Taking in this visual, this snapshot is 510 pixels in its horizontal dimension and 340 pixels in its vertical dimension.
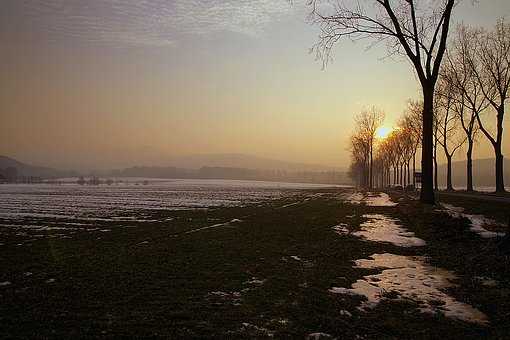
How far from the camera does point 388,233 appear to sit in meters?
17.9

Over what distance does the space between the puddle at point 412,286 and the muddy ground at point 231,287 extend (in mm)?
134

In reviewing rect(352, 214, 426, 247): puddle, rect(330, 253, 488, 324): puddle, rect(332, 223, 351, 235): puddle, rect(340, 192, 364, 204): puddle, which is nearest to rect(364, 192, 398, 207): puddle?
rect(340, 192, 364, 204): puddle

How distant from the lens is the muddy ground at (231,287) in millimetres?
6258

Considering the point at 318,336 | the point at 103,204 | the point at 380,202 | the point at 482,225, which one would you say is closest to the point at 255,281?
the point at 318,336

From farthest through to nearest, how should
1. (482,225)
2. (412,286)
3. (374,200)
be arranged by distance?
(374,200) → (482,225) → (412,286)

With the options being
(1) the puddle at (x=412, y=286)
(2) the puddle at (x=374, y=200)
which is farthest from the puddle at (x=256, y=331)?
(2) the puddle at (x=374, y=200)

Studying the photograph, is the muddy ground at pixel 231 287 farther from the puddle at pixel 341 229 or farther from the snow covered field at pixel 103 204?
the snow covered field at pixel 103 204

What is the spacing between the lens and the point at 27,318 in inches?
262

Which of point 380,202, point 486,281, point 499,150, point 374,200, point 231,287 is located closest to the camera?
point 231,287

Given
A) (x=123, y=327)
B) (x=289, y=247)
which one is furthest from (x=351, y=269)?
(x=123, y=327)

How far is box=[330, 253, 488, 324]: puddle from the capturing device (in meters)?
7.23

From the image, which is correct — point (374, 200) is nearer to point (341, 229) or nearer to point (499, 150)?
point (499, 150)

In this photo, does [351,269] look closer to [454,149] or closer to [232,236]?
[232,236]

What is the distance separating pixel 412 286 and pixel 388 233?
936 cm
